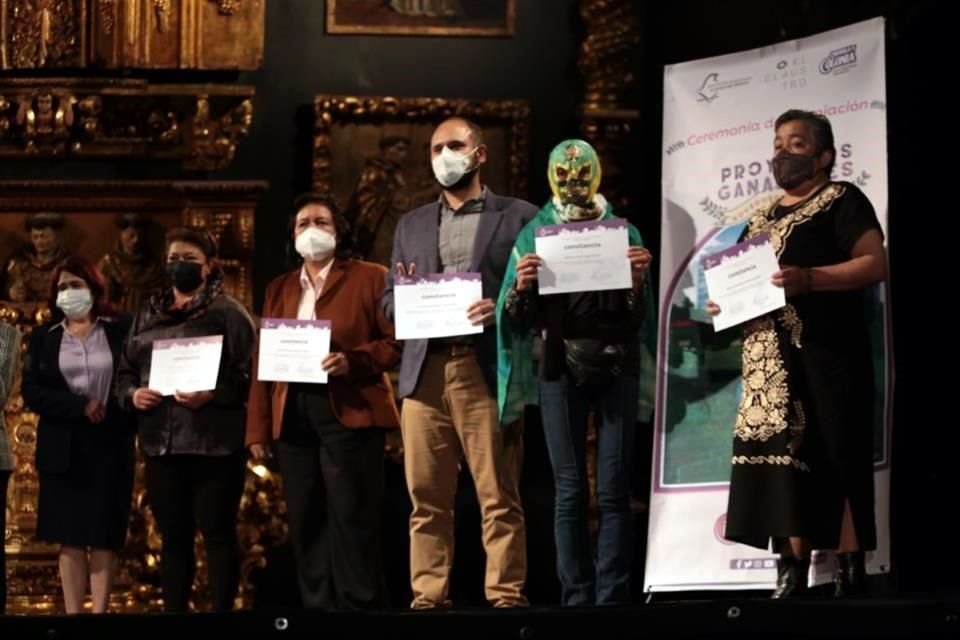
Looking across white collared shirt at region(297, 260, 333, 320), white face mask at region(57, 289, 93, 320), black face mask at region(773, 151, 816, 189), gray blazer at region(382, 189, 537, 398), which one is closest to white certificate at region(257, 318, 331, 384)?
white collared shirt at region(297, 260, 333, 320)

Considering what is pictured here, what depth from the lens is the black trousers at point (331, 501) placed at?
578 centimetres

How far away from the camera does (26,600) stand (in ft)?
23.2

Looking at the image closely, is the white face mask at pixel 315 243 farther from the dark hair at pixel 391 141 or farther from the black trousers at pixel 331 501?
the dark hair at pixel 391 141

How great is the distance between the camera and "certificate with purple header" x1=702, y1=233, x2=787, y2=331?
5449 mm

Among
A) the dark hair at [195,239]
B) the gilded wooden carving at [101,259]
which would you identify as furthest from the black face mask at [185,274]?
the gilded wooden carving at [101,259]

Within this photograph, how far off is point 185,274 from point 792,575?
214cm

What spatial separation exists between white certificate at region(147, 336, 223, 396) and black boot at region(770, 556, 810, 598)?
6.08ft

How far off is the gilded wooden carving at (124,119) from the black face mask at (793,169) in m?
2.80

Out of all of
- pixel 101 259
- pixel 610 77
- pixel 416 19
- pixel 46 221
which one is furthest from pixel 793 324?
pixel 46 221

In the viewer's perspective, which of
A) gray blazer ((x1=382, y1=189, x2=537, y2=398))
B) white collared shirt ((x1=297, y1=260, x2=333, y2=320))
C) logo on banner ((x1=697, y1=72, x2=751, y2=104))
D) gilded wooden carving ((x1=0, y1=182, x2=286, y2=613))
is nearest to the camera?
gray blazer ((x1=382, y1=189, x2=537, y2=398))

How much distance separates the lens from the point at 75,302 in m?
6.07

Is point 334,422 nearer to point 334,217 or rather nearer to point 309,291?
point 309,291

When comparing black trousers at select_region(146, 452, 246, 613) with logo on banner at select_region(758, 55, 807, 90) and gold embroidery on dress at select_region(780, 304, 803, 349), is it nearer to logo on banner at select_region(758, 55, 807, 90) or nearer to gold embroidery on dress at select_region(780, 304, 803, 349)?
gold embroidery on dress at select_region(780, 304, 803, 349)

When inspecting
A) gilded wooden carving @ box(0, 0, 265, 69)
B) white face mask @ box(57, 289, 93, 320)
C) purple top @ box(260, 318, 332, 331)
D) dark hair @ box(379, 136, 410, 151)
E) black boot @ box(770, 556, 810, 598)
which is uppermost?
gilded wooden carving @ box(0, 0, 265, 69)
